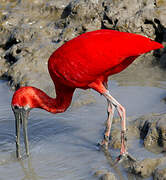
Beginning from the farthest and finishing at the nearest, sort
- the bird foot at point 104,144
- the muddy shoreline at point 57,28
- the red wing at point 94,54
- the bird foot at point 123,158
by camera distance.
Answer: the muddy shoreline at point 57,28 → the bird foot at point 104,144 → the red wing at point 94,54 → the bird foot at point 123,158

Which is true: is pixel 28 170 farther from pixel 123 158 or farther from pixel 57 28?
pixel 57 28

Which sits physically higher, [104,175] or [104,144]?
[104,175]

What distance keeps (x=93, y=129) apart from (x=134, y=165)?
1.39 metres

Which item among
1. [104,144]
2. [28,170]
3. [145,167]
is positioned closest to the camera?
[145,167]

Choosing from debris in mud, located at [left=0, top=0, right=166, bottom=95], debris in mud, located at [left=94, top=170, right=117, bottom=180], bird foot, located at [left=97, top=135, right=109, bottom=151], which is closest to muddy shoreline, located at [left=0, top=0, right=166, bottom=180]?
debris in mud, located at [left=0, top=0, right=166, bottom=95]

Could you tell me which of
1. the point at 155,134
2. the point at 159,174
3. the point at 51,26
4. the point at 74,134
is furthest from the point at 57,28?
the point at 159,174

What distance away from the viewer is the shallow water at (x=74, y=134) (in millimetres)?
5090

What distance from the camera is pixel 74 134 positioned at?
234 inches

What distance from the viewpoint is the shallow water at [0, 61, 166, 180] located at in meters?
5.09

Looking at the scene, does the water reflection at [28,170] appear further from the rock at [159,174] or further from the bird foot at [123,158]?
the rock at [159,174]

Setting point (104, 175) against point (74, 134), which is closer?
point (104, 175)

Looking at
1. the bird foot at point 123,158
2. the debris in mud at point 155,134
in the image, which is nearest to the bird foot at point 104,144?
the bird foot at point 123,158

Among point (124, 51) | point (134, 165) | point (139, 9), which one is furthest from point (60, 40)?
point (134, 165)

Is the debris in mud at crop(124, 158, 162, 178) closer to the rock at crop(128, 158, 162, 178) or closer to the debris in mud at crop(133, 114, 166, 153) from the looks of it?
the rock at crop(128, 158, 162, 178)
